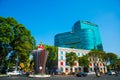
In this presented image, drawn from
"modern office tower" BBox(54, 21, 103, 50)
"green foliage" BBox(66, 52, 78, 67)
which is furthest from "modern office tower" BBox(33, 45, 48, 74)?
"modern office tower" BBox(54, 21, 103, 50)

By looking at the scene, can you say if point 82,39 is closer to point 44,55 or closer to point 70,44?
point 70,44

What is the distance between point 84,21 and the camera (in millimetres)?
142250

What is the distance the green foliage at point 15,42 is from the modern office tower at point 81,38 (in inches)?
2936

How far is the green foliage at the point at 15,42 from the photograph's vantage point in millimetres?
45750

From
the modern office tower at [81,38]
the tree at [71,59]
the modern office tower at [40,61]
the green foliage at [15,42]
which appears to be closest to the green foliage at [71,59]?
the tree at [71,59]

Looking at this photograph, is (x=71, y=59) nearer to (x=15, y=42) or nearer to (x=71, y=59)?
(x=71, y=59)

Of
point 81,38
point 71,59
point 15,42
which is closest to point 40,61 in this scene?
point 15,42

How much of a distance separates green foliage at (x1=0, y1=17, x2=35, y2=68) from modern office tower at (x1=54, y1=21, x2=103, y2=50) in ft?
245

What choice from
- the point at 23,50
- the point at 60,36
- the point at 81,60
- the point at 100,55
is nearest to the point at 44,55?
the point at 23,50

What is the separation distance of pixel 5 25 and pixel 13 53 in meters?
8.69

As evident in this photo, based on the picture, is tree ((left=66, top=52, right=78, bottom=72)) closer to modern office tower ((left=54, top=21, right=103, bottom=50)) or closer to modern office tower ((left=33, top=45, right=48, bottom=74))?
modern office tower ((left=33, top=45, right=48, bottom=74))

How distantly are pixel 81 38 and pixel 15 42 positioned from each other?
85965mm

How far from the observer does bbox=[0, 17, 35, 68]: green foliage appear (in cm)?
4575

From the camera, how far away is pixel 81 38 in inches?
5074
